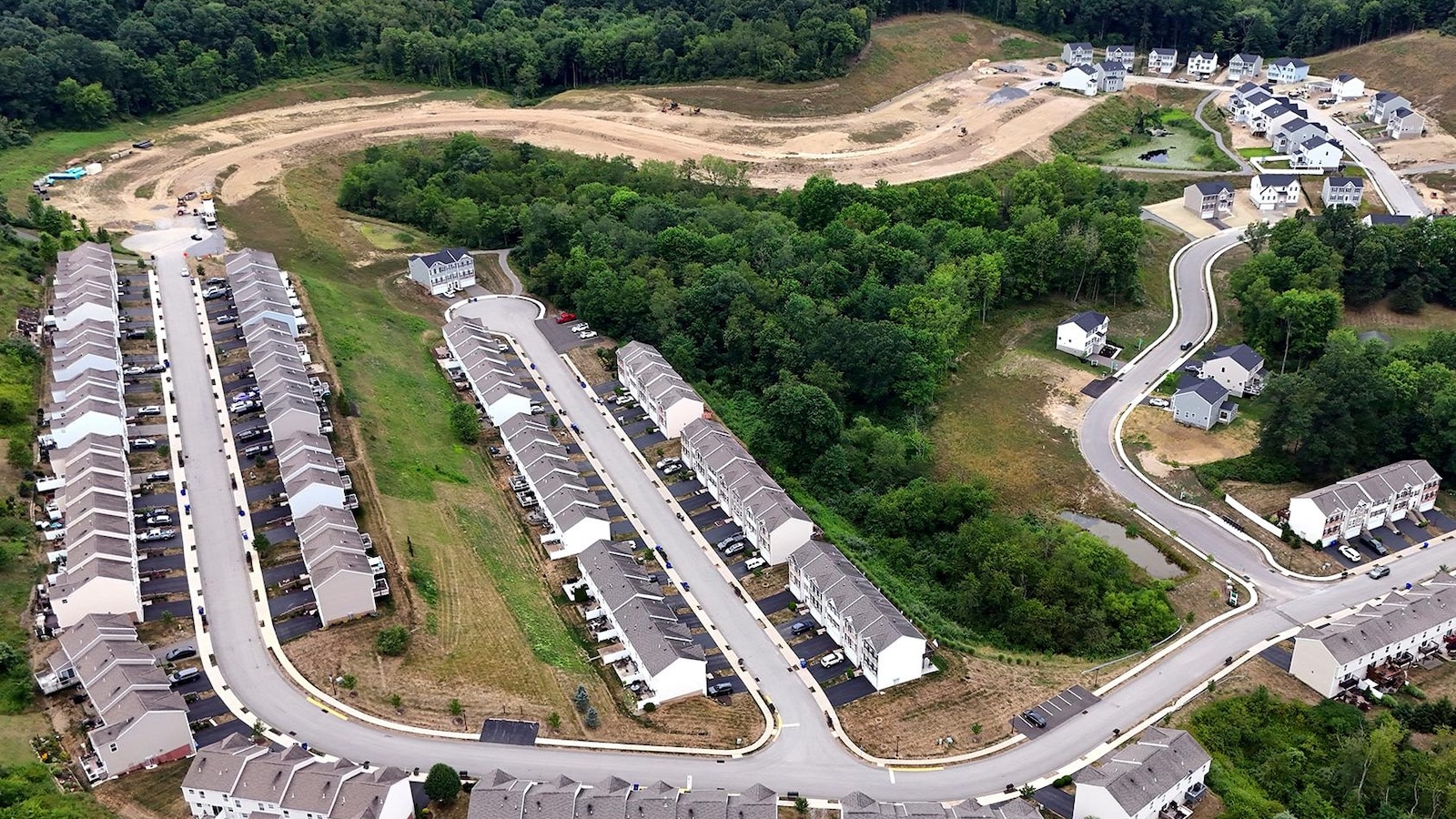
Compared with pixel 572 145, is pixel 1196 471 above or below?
below

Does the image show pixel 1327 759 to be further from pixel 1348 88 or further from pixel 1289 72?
pixel 1289 72

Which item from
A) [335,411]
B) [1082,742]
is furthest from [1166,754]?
[335,411]

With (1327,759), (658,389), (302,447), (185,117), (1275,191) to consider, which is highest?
(185,117)

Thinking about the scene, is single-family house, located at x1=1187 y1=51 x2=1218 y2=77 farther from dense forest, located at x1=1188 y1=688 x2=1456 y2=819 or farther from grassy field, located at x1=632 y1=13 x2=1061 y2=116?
dense forest, located at x1=1188 y1=688 x2=1456 y2=819

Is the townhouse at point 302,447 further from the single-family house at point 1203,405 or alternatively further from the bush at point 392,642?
the single-family house at point 1203,405

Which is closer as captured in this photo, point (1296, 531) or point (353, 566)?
point (353, 566)

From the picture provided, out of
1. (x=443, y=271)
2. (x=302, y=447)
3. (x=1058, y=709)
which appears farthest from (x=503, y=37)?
(x=1058, y=709)

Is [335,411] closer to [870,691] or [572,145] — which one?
[870,691]
